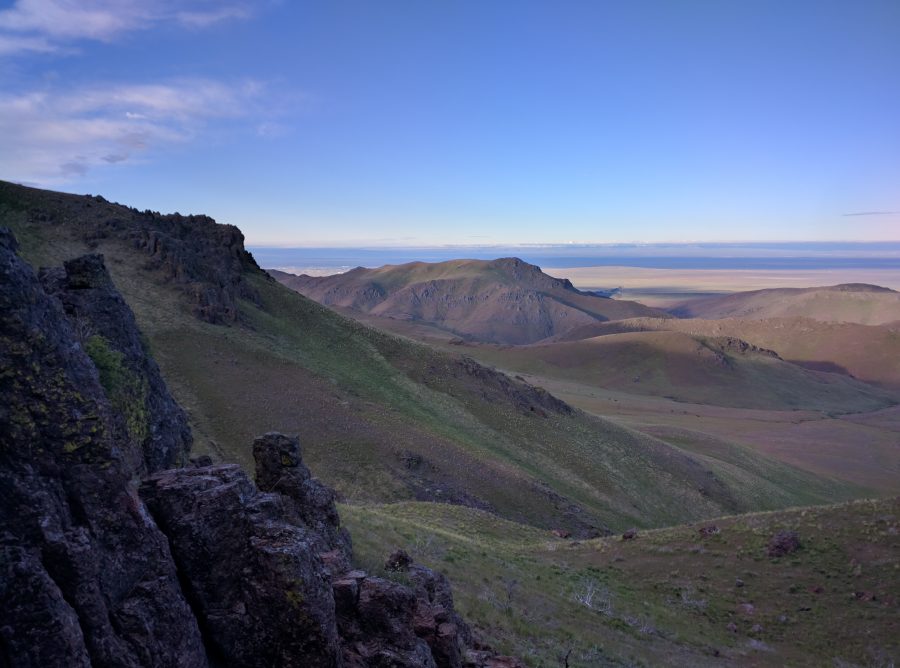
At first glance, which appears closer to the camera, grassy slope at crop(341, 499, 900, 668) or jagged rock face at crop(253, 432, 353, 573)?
jagged rock face at crop(253, 432, 353, 573)

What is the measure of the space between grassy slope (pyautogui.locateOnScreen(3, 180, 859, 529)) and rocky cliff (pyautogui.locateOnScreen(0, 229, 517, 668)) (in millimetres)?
23660

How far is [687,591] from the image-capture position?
23.3 metres

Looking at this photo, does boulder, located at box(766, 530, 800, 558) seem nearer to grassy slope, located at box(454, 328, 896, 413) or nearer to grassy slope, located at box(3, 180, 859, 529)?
grassy slope, located at box(3, 180, 859, 529)

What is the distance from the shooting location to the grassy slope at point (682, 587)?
53.8ft

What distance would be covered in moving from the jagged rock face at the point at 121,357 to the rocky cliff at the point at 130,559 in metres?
3.60

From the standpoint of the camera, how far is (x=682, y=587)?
77.6ft

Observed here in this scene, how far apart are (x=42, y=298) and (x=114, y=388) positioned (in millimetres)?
5688

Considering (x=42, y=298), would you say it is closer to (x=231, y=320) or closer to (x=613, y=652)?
(x=613, y=652)

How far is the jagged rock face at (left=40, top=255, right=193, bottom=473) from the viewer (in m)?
12.6

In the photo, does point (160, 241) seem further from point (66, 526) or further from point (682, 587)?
point (66, 526)

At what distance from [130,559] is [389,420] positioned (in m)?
37.4

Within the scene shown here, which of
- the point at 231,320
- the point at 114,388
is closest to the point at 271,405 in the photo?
the point at 231,320

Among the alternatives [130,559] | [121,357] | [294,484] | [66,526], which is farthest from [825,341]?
[66,526]

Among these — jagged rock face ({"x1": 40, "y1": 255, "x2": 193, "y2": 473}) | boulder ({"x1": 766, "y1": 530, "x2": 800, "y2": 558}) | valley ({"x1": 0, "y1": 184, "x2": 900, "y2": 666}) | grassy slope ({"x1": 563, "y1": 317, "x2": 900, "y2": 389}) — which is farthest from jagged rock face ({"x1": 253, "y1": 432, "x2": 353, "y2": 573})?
grassy slope ({"x1": 563, "y1": 317, "x2": 900, "y2": 389})
